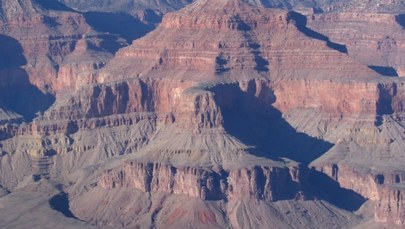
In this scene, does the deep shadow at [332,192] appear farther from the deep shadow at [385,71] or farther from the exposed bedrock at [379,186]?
the deep shadow at [385,71]

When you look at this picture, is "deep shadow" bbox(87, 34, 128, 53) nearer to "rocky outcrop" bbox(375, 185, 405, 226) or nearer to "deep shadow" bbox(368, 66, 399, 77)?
"deep shadow" bbox(368, 66, 399, 77)

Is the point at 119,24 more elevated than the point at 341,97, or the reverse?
the point at 341,97

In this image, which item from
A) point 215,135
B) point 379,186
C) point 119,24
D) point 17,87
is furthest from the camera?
point 119,24

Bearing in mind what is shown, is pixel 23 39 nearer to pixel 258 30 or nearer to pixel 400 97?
pixel 258 30

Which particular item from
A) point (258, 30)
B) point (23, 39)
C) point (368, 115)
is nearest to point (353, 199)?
point (368, 115)

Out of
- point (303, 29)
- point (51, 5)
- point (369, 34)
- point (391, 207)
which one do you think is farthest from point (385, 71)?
point (51, 5)

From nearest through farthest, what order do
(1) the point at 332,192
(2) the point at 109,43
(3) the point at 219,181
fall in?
(3) the point at 219,181 < (1) the point at 332,192 < (2) the point at 109,43

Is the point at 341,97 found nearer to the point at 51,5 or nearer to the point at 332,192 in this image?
the point at 332,192
